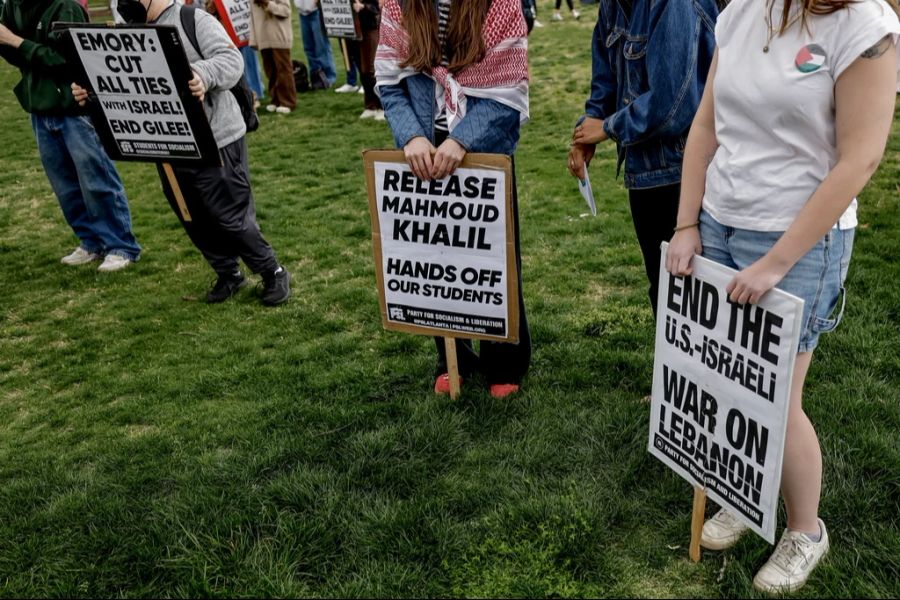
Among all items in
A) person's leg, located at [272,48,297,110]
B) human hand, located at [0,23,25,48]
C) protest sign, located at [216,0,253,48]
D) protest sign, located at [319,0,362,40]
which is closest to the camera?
human hand, located at [0,23,25,48]

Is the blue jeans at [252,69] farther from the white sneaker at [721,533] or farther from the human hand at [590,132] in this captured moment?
the white sneaker at [721,533]

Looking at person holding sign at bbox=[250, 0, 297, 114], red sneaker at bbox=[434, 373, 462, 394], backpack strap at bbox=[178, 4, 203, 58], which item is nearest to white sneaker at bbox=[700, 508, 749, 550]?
red sneaker at bbox=[434, 373, 462, 394]

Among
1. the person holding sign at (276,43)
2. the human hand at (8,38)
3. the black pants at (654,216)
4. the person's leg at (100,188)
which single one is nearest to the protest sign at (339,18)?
the person holding sign at (276,43)

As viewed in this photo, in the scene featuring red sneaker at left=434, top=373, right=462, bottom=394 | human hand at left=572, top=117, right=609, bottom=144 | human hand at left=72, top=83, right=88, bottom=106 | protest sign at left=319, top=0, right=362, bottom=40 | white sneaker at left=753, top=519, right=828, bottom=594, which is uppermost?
human hand at left=572, top=117, right=609, bottom=144

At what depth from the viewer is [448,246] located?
3.35m

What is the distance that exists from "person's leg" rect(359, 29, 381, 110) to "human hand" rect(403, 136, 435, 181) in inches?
242

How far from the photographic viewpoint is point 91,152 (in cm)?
575

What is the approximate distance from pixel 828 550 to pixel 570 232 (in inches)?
144

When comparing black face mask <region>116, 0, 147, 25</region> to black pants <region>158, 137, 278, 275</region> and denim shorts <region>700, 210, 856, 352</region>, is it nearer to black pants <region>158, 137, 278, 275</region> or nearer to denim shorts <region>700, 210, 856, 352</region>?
black pants <region>158, 137, 278, 275</region>

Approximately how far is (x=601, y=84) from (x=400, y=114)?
2.76 ft

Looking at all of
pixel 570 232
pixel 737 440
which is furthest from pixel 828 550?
pixel 570 232

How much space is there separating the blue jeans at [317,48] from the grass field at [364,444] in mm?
7100

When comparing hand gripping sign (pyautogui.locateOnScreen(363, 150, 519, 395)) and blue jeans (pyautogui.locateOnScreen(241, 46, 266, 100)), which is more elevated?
hand gripping sign (pyautogui.locateOnScreen(363, 150, 519, 395))

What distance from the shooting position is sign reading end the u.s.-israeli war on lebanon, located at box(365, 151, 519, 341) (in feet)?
10.4
